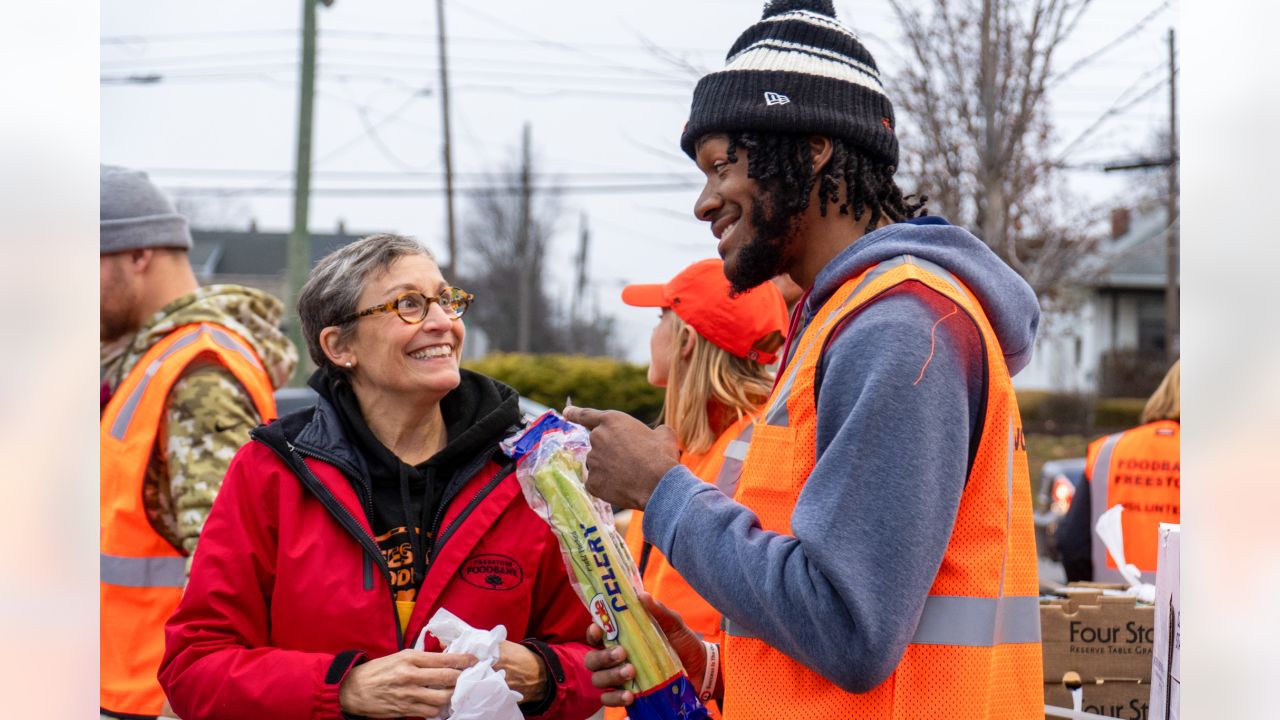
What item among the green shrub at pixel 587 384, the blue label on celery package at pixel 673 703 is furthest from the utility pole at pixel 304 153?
the blue label on celery package at pixel 673 703

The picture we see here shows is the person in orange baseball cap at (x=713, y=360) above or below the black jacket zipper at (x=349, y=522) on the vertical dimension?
above

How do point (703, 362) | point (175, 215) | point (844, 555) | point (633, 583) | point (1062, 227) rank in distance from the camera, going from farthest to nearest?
point (1062, 227)
point (175, 215)
point (703, 362)
point (633, 583)
point (844, 555)

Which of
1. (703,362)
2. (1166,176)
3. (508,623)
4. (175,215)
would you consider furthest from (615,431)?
(1166,176)

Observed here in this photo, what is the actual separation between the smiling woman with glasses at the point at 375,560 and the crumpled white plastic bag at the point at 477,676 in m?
0.04

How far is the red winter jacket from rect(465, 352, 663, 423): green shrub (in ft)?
58.0

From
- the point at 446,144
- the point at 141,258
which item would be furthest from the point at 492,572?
→ the point at 446,144

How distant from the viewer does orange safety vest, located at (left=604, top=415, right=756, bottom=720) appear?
10.4 feet

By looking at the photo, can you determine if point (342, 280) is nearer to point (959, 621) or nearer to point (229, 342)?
point (229, 342)

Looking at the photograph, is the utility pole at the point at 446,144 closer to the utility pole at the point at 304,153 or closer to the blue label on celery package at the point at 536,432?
the utility pole at the point at 304,153

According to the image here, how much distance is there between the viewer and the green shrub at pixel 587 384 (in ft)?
68.3

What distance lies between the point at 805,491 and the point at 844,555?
0.12 metres

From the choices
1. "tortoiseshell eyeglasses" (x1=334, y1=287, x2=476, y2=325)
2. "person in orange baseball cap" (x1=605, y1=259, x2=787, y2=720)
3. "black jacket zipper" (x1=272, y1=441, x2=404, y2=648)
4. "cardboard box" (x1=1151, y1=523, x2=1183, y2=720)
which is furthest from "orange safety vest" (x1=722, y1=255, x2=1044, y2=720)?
"person in orange baseball cap" (x1=605, y1=259, x2=787, y2=720)

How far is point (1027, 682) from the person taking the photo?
72.9 inches

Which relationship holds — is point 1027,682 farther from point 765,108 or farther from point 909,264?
point 765,108
